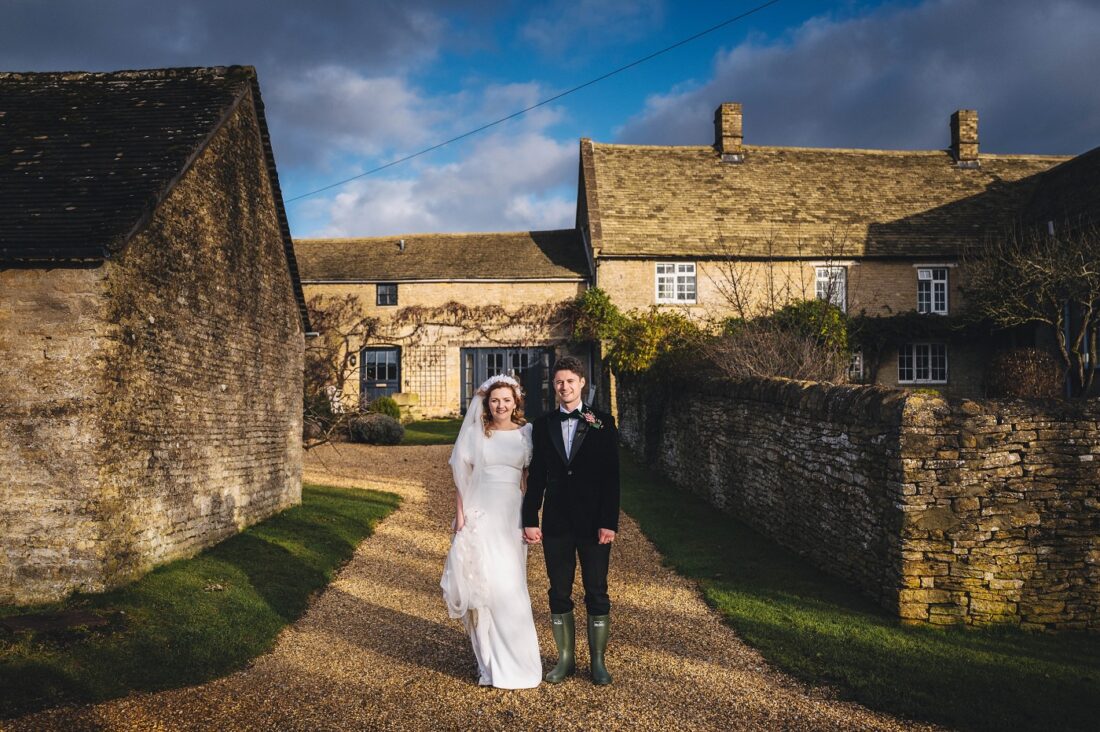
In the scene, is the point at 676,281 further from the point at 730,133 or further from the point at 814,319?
the point at 730,133

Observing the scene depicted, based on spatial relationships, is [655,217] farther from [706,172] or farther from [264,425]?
[264,425]

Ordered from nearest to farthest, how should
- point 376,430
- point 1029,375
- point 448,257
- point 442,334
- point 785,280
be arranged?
point 1029,375, point 376,430, point 785,280, point 442,334, point 448,257

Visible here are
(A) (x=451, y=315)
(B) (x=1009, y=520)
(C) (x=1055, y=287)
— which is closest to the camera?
(B) (x=1009, y=520)

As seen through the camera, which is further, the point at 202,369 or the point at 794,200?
the point at 794,200

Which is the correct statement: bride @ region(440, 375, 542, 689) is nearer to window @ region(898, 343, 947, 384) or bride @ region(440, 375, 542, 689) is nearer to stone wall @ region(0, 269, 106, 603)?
stone wall @ region(0, 269, 106, 603)

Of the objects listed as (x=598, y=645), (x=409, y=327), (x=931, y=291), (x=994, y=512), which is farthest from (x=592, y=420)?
(x=931, y=291)

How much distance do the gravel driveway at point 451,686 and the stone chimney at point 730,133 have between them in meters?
22.4

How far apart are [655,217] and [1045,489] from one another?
19.2 metres

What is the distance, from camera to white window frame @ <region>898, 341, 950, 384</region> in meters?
24.0

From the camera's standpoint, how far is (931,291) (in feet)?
79.5

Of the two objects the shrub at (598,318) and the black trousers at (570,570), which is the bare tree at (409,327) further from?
the black trousers at (570,570)

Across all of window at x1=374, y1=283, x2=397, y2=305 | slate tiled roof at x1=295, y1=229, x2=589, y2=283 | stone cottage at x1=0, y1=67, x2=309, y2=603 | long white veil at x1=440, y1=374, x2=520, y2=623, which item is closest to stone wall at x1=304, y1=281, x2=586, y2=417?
window at x1=374, y1=283, x2=397, y2=305

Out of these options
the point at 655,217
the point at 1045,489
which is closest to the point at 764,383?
the point at 1045,489

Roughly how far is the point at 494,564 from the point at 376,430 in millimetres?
15832
